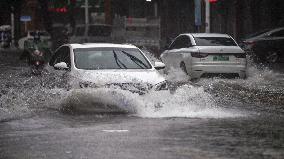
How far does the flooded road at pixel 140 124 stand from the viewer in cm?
→ 927

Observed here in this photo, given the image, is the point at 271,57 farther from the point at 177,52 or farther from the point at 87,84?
the point at 87,84

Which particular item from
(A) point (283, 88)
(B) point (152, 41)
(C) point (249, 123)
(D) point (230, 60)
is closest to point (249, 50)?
(B) point (152, 41)

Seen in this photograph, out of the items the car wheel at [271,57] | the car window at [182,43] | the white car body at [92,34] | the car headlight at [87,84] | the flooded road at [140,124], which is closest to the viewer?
the flooded road at [140,124]

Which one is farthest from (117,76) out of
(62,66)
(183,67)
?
(183,67)

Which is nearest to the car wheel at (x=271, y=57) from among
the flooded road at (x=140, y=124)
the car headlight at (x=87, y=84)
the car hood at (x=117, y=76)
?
the flooded road at (x=140, y=124)

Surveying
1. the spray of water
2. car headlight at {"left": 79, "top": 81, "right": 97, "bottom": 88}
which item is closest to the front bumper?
the spray of water

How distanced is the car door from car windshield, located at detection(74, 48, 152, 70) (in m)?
7.57

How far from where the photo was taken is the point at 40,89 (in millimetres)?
15500

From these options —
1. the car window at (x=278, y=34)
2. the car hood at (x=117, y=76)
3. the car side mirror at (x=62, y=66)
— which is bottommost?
the car window at (x=278, y=34)

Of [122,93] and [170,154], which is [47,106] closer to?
[122,93]

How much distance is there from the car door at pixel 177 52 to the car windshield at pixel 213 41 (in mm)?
295

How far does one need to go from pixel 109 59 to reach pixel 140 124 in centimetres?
323

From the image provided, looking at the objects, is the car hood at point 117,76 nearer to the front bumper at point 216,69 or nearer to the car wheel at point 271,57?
the front bumper at point 216,69

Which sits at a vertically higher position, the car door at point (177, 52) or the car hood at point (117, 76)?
the car hood at point (117, 76)
